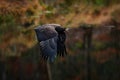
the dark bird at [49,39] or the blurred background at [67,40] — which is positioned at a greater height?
the dark bird at [49,39]

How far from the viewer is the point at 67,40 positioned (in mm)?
21609

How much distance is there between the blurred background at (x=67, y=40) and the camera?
36.5ft

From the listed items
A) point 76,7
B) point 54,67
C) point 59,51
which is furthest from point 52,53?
point 54,67

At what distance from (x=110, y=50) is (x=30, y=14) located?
1685 cm

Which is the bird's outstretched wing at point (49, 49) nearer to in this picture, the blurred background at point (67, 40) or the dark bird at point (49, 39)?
the dark bird at point (49, 39)

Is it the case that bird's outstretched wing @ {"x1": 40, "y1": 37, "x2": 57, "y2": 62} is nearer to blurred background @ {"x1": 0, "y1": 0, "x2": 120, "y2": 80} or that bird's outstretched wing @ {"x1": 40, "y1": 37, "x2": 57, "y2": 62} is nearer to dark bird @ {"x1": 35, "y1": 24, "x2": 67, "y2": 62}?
dark bird @ {"x1": 35, "y1": 24, "x2": 67, "y2": 62}

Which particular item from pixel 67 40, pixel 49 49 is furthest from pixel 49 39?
pixel 67 40

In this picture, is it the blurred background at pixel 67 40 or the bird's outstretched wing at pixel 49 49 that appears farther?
the blurred background at pixel 67 40

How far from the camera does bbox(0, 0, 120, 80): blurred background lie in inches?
438

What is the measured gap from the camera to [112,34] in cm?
2650

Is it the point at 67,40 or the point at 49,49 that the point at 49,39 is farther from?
the point at 67,40

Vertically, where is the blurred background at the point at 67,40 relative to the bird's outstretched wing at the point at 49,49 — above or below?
below

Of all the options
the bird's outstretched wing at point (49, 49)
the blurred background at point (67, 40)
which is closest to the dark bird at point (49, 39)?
the bird's outstretched wing at point (49, 49)

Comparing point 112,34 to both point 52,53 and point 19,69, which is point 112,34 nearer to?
point 19,69
